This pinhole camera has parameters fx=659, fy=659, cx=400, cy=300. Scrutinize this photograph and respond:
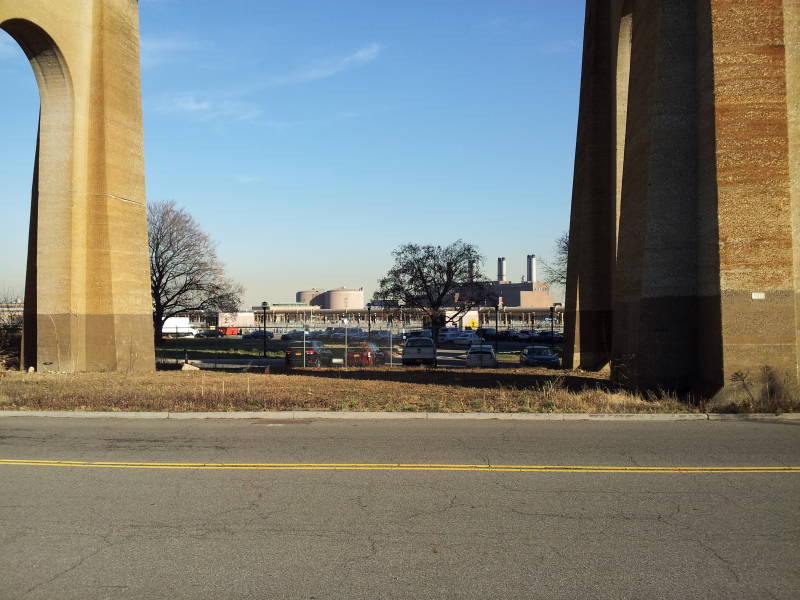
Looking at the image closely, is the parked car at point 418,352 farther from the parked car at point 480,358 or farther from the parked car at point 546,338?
the parked car at point 546,338

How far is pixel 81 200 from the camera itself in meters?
23.9

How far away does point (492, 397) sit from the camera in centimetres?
1511

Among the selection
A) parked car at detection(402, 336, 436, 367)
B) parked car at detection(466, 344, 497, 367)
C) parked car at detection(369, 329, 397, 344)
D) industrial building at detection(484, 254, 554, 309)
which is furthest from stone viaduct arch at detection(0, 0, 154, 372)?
industrial building at detection(484, 254, 554, 309)

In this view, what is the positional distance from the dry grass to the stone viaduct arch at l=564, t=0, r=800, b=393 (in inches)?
71.8

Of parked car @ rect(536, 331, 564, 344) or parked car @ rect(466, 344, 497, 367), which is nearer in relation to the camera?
parked car @ rect(466, 344, 497, 367)

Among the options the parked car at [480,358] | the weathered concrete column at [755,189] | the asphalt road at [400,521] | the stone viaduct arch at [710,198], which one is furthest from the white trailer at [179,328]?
the asphalt road at [400,521]

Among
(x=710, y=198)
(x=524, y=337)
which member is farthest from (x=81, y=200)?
(x=524, y=337)

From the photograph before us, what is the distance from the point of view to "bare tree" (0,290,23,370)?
25.5 m

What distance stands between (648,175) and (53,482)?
14.0 m

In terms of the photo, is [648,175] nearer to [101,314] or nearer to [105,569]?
[105,569]

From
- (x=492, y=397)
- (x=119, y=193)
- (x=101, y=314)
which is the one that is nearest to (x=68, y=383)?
(x=101, y=314)

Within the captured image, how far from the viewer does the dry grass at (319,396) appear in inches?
531

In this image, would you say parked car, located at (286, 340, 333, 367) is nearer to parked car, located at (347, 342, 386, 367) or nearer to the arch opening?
parked car, located at (347, 342, 386, 367)

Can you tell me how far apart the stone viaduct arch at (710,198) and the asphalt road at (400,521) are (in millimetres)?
4935
